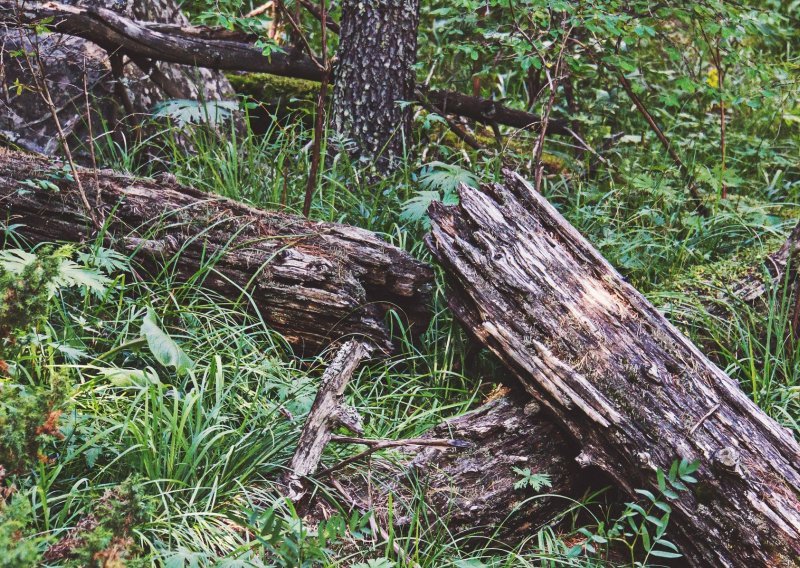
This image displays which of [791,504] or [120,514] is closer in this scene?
[120,514]

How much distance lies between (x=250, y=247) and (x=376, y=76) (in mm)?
1627

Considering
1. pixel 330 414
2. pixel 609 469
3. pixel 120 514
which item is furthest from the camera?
pixel 609 469

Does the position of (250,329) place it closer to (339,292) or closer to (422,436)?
(339,292)

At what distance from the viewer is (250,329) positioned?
3170 millimetres

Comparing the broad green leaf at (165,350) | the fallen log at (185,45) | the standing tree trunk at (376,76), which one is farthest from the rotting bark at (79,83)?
the broad green leaf at (165,350)

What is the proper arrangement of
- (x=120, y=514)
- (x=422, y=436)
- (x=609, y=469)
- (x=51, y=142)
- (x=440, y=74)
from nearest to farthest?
1. (x=120, y=514)
2. (x=609, y=469)
3. (x=422, y=436)
4. (x=51, y=142)
5. (x=440, y=74)

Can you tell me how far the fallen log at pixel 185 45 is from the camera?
4.07 metres

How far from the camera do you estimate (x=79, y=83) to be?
4543 mm

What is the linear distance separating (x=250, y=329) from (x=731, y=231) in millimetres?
2626

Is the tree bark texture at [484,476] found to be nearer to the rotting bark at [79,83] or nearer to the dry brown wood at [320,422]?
the dry brown wood at [320,422]

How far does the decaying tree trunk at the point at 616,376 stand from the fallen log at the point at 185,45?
4.11 ft

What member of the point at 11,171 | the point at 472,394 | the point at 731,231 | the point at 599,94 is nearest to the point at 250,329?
the point at 472,394

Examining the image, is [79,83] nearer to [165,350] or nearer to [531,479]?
[165,350]

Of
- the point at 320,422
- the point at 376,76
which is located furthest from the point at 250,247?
the point at 376,76
